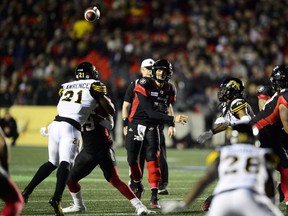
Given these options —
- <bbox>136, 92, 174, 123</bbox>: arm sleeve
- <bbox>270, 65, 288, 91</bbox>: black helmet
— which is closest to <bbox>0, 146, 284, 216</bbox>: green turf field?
<bbox>136, 92, 174, 123</bbox>: arm sleeve

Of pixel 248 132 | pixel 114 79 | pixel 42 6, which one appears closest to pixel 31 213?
pixel 248 132

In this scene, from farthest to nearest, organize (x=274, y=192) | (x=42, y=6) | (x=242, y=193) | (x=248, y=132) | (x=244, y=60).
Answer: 1. (x=42, y=6)
2. (x=244, y=60)
3. (x=274, y=192)
4. (x=248, y=132)
5. (x=242, y=193)

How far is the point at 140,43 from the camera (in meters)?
22.9

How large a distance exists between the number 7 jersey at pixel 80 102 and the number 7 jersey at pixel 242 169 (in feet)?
10.1

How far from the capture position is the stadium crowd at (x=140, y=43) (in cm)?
2169

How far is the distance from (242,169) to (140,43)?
17334 mm

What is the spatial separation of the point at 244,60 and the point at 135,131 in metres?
11.9

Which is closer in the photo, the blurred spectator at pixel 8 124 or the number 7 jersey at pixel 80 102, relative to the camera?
the number 7 jersey at pixel 80 102

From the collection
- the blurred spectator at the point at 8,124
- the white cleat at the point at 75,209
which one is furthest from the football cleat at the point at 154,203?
the blurred spectator at the point at 8,124

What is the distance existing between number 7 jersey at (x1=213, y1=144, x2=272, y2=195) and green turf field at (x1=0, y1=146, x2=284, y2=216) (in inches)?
124

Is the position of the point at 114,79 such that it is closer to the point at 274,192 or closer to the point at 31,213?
the point at 31,213

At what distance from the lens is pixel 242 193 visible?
5637mm

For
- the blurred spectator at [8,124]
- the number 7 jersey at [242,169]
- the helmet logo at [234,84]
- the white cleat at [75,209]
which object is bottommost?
the white cleat at [75,209]

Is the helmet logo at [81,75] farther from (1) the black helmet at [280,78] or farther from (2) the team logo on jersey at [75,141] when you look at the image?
(1) the black helmet at [280,78]
